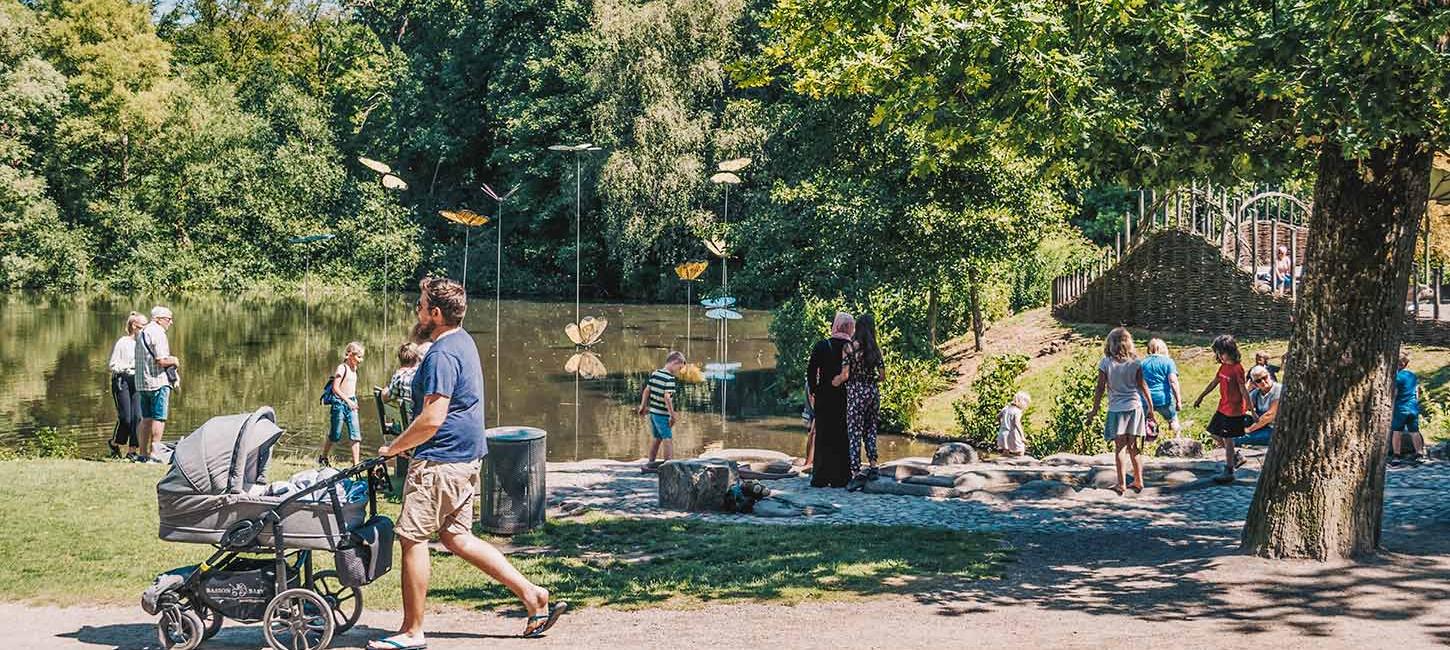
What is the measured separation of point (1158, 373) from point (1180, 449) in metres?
1.85

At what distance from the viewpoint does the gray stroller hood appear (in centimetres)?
736

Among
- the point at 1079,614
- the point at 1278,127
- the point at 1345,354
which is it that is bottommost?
the point at 1079,614

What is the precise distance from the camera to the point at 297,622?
7305mm

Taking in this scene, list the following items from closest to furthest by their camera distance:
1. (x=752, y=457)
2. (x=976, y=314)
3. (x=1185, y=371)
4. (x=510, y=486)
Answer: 1. (x=510, y=486)
2. (x=752, y=457)
3. (x=1185, y=371)
4. (x=976, y=314)

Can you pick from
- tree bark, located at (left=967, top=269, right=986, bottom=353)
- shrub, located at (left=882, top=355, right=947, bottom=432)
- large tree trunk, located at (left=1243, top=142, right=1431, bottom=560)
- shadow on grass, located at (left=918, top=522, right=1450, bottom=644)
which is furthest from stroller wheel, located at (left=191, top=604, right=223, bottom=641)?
tree bark, located at (left=967, top=269, right=986, bottom=353)

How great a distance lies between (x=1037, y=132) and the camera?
9508mm

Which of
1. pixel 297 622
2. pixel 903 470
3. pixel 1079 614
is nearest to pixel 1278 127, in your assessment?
pixel 1079 614

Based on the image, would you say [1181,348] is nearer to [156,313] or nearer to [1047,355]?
[1047,355]

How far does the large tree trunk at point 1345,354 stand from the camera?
360 inches

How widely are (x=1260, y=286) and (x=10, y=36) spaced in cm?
4010

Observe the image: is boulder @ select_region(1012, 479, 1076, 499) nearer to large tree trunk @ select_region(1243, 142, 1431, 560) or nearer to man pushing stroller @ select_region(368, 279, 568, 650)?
large tree trunk @ select_region(1243, 142, 1431, 560)

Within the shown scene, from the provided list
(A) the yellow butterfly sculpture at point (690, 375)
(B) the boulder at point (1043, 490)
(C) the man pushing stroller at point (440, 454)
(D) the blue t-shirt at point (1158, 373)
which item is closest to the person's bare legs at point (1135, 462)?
(B) the boulder at point (1043, 490)

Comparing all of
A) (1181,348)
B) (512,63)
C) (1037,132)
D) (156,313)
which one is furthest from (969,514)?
(512,63)

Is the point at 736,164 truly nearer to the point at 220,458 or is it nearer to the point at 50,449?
the point at 50,449
